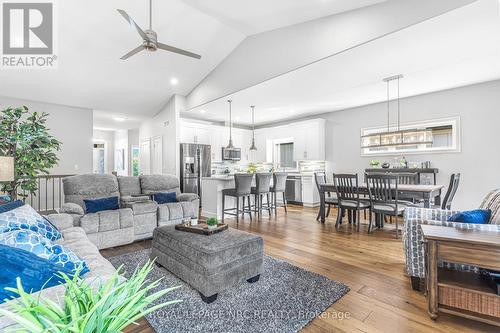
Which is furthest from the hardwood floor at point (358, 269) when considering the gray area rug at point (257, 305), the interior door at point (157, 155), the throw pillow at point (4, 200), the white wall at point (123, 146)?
the white wall at point (123, 146)

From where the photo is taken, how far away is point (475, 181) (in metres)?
4.79

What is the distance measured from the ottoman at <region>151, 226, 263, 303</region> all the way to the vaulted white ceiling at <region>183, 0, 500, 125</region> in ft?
9.78

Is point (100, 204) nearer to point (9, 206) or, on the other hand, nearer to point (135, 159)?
point (9, 206)

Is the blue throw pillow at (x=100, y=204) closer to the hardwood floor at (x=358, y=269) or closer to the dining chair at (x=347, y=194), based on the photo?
the hardwood floor at (x=358, y=269)

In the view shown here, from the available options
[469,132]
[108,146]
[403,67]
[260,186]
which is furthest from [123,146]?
[469,132]

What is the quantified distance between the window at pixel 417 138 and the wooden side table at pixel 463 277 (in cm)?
272

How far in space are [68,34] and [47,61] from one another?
997 millimetres

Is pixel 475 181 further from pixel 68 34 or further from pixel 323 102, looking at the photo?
pixel 68 34

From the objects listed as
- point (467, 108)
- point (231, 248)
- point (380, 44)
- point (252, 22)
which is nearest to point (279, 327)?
point (231, 248)

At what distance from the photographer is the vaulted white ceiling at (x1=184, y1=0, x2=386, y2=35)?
3.33 metres

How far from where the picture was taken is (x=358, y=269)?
2.71 metres

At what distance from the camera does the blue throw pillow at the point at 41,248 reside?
1.38 metres

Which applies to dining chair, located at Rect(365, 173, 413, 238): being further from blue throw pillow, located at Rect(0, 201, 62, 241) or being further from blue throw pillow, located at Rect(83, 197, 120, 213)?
blue throw pillow, located at Rect(0, 201, 62, 241)

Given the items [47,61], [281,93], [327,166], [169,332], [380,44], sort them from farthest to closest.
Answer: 1. [327,166]
2. [281,93]
3. [47,61]
4. [380,44]
5. [169,332]
